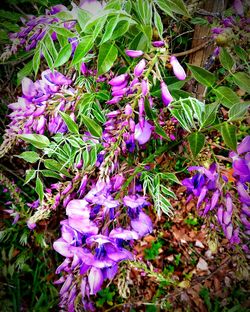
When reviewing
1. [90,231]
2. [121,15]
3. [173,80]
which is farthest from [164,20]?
[90,231]

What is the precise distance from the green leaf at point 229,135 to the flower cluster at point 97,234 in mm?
242

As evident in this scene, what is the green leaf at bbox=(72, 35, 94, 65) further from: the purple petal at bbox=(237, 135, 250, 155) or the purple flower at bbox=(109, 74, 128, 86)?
the purple petal at bbox=(237, 135, 250, 155)

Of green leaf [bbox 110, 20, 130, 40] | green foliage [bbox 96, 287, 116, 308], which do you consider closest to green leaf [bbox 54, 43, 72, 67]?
green leaf [bbox 110, 20, 130, 40]

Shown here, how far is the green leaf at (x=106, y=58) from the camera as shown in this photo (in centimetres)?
75

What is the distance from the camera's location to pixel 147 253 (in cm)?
231

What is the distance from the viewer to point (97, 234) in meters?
0.80

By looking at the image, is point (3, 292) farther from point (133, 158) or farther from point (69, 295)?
point (133, 158)

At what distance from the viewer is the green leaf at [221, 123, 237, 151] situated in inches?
30.0

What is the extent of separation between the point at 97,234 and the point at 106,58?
0.38 meters

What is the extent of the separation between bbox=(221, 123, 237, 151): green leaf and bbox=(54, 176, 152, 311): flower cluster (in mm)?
242

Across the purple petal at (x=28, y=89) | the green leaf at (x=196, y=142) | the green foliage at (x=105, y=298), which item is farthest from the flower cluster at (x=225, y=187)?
the green foliage at (x=105, y=298)

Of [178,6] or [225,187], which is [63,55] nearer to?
[178,6]

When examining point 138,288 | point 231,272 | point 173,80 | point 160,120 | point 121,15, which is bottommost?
point 138,288

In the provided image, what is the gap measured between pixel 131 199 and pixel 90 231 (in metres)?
0.13
